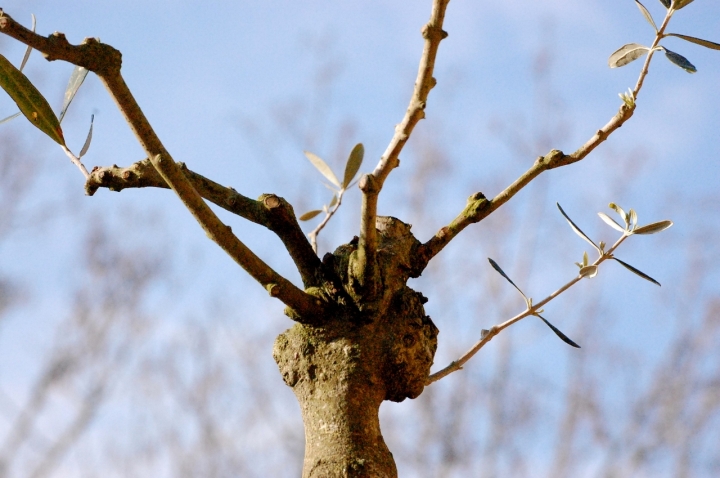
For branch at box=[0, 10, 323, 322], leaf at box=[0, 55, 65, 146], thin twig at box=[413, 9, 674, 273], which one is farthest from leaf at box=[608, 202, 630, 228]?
leaf at box=[0, 55, 65, 146]

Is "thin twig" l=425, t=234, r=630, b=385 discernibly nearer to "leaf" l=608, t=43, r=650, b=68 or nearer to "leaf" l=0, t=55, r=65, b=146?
"leaf" l=608, t=43, r=650, b=68

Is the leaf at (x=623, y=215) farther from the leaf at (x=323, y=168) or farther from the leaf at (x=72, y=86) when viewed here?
the leaf at (x=72, y=86)

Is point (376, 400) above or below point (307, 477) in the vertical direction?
above

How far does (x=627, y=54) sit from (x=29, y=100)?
36.4 inches

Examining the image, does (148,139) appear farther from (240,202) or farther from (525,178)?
(525,178)

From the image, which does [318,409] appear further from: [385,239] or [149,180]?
[149,180]

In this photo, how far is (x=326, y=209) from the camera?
132 centimetres

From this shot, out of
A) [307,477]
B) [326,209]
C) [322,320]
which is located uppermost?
[326,209]

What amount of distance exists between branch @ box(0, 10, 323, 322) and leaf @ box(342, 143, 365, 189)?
329 millimetres

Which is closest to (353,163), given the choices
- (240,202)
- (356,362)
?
(240,202)

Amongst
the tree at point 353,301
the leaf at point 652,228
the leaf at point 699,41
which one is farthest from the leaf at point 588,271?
A: the leaf at point 699,41

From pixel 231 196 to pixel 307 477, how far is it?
418 mm

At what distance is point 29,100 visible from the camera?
1.01 meters

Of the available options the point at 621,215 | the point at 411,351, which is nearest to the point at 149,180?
the point at 411,351
